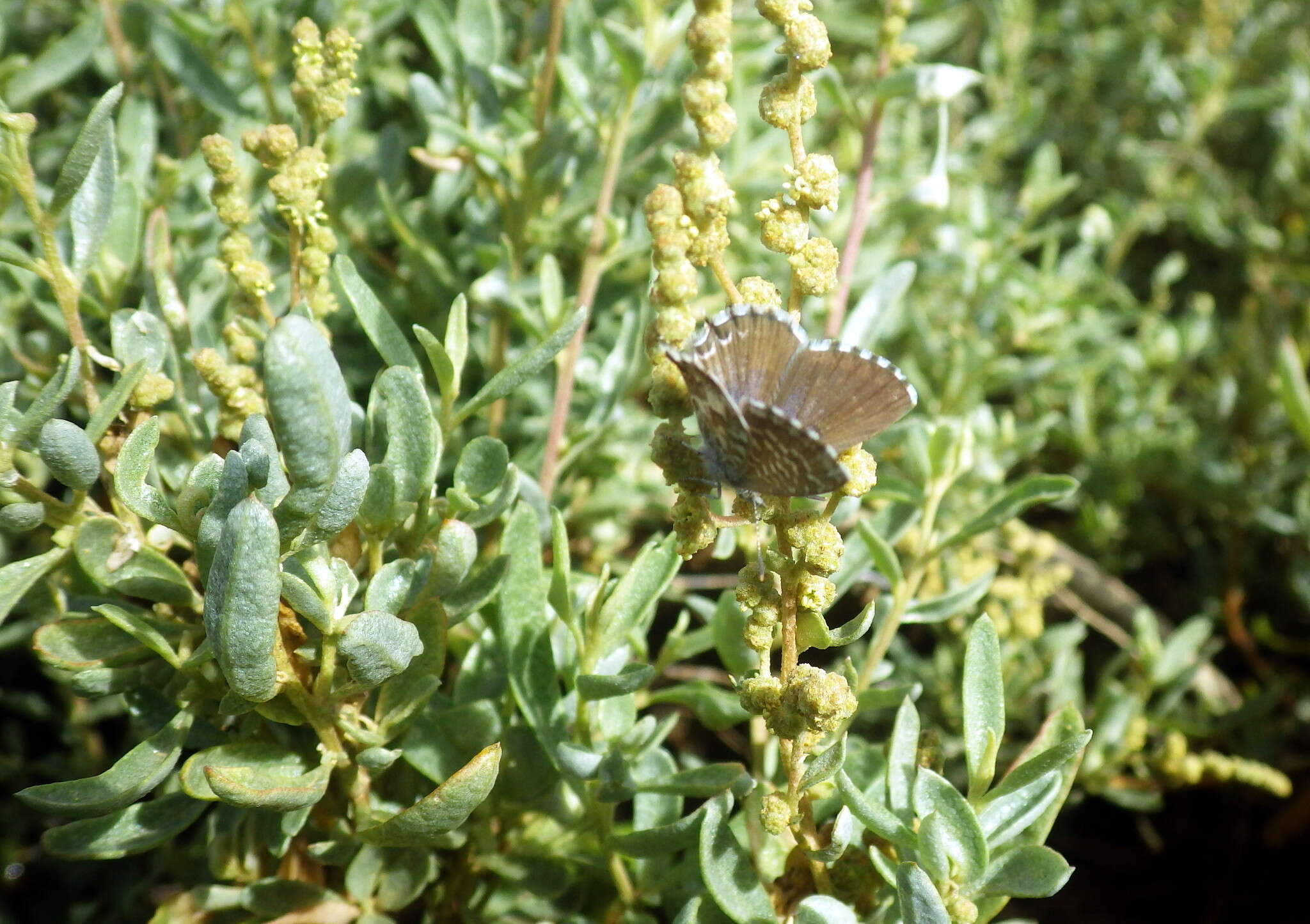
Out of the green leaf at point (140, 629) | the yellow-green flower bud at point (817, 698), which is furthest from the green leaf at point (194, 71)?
the yellow-green flower bud at point (817, 698)

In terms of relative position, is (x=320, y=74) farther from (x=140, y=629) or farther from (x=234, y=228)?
(x=140, y=629)

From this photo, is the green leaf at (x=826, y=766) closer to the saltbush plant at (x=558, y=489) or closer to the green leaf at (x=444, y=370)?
the saltbush plant at (x=558, y=489)

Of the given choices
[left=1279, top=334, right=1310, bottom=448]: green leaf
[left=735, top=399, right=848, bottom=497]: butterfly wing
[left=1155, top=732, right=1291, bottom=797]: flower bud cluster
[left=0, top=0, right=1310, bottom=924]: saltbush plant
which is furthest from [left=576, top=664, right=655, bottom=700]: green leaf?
[left=1279, top=334, right=1310, bottom=448]: green leaf

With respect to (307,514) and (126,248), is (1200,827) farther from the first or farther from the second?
(126,248)

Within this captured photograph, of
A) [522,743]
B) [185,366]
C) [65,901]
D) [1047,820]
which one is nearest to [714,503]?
[522,743]

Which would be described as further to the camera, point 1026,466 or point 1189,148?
point 1189,148
